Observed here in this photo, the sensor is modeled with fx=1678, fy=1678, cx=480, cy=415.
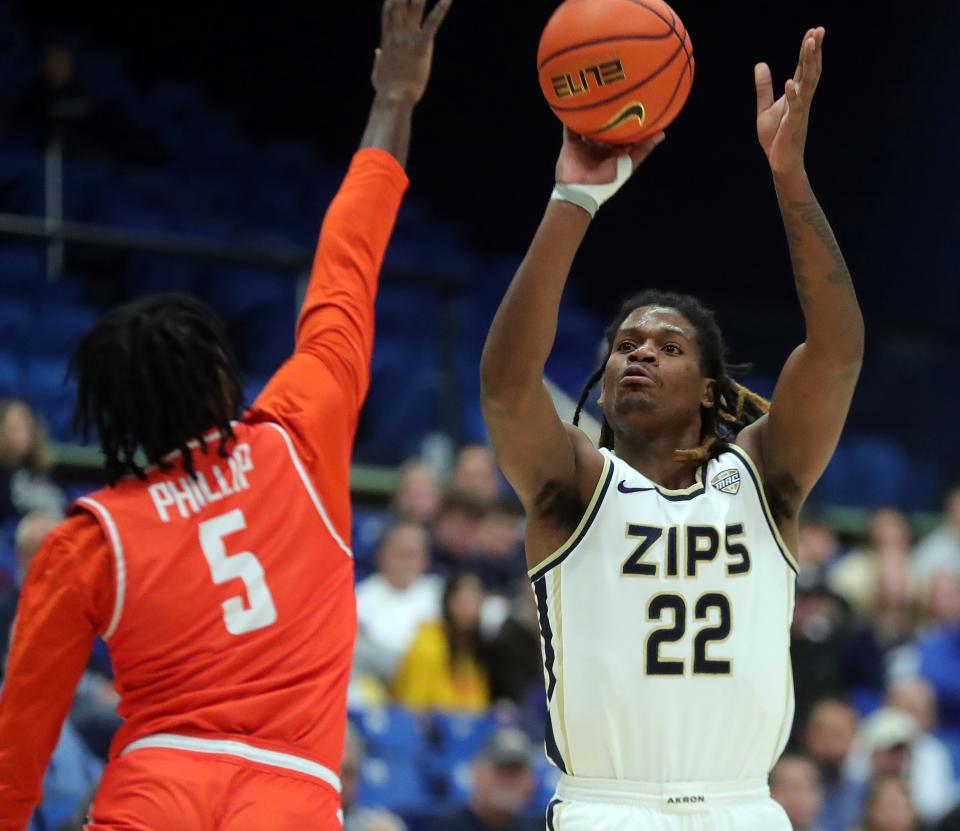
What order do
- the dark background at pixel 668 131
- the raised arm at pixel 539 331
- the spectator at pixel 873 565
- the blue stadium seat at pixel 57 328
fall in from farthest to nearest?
the dark background at pixel 668 131, the spectator at pixel 873 565, the blue stadium seat at pixel 57 328, the raised arm at pixel 539 331

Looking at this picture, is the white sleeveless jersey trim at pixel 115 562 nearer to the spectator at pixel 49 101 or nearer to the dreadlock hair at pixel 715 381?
the dreadlock hair at pixel 715 381

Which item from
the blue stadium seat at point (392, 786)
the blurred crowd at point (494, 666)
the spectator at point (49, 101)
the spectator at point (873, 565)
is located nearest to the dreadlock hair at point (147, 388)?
the blurred crowd at point (494, 666)

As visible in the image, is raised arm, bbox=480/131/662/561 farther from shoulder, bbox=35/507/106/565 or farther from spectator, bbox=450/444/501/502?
spectator, bbox=450/444/501/502

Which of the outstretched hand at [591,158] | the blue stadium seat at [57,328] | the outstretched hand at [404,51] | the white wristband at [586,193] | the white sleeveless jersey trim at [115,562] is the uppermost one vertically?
the blue stadium seat at [57,328]

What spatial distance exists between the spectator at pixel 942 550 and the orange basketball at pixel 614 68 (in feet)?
26.2

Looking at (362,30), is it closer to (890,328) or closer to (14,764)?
(890,328)

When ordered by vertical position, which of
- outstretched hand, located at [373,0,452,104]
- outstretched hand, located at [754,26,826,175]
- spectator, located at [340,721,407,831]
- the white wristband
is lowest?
spectator, located at [340,721,407,831]

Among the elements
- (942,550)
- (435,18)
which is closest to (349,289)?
(435,18)

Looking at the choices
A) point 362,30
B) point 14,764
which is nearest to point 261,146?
point 362,30

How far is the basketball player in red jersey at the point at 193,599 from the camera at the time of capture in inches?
130

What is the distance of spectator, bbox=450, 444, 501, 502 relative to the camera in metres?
9.77

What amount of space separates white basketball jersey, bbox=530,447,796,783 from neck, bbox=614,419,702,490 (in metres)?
0.10

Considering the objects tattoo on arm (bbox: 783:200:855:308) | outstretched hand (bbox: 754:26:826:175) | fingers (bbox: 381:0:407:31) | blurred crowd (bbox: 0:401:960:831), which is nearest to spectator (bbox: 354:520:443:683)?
blurred crowd (bbox: 0:401:960:831)

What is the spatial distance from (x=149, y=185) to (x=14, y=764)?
9.43m
